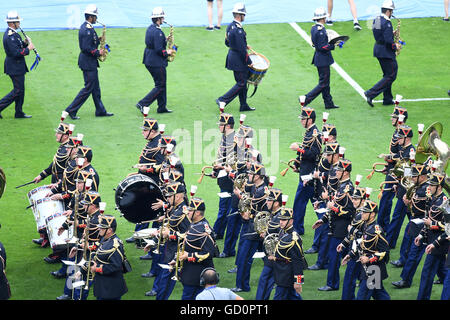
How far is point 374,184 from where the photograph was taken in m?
18.4

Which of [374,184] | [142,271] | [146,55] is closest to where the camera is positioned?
[142,271]

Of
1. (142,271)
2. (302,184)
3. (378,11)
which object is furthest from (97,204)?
(378,11)

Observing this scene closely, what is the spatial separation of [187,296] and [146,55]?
9.19 meters

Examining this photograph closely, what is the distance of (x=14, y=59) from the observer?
21.0 m

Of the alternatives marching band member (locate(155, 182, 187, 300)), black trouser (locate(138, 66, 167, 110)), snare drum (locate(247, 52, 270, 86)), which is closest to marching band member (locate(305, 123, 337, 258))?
marching band member (locate(155, 182, 187, 300))

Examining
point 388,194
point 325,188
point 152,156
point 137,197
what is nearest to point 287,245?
point 325,188

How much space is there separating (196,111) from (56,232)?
762 cm

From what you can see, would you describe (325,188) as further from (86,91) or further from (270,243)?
(86,91)

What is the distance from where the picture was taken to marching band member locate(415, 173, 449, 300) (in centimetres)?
1356

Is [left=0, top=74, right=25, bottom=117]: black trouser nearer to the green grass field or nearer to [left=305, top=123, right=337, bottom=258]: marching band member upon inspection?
the green grass field

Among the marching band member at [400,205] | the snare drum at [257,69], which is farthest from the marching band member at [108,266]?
the snare drum at [257,69]

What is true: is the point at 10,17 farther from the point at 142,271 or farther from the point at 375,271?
the point at 375,271

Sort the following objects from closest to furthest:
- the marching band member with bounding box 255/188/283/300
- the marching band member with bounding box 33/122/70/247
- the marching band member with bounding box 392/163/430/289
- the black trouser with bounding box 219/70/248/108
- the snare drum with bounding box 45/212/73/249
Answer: the marching band member with bounding box 255/188/283/300, the marching band member with bounding box 392/163/430/289, the snare drum with bounding box 45/212/73/249, the marching band member with bounding box 33/122/70/247, the black trouser with bounding box 219/70/248/108

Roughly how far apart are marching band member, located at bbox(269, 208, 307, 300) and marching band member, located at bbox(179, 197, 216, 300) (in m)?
0.93
